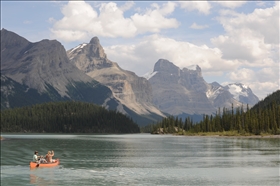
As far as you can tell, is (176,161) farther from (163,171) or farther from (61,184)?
(61,184)

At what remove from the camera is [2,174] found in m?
83.9

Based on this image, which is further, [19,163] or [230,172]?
[19,163]

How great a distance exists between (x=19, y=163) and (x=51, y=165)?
11.5 metres

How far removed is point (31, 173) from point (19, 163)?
20213mm

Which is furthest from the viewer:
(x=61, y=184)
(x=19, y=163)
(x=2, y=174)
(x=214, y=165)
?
(x=19, y=163)

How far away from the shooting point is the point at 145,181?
72.4 metres

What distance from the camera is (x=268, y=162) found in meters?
95.9

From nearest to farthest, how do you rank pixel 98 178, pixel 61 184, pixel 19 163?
pixel 61 184 → pixel 98 178 → pixel 19 163

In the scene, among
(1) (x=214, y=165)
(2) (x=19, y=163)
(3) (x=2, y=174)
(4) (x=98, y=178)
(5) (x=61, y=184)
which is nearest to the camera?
(5) (x=61, y=184)

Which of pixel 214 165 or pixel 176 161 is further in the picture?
pixel 176 161

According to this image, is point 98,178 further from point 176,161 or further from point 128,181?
point 176,161

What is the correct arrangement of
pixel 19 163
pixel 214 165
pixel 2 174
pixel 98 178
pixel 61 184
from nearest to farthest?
pixel 61 184
pixel 98 178
pixel 2 174
pixel 214 165
pixel 19 163

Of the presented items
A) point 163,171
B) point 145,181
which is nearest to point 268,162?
point 163,171

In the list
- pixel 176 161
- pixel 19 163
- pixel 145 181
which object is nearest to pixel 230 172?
pixel 145 181
